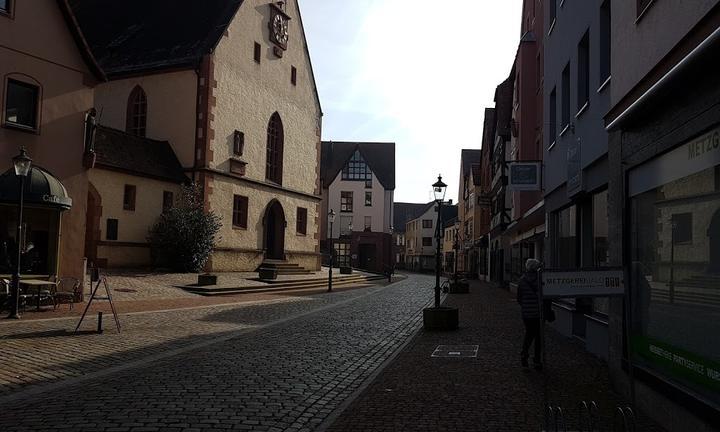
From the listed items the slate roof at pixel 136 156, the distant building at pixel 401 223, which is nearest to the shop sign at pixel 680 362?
the slate roof at pixel 136 156

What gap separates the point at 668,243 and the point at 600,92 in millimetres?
5530

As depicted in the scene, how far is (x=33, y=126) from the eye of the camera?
695 inches

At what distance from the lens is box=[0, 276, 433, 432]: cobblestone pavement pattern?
6.39 meters

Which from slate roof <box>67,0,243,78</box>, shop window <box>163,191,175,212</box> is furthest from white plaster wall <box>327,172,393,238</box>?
shop window <box>163,191,175,212</box>

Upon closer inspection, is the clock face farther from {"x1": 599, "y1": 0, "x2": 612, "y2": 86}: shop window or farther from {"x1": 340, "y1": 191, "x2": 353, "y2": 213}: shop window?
{"x1": 340, "y1": 191, "x2": 353, "y2": 213}: shop window

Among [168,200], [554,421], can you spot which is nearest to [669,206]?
[554,421]

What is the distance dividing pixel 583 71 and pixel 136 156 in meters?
21.6

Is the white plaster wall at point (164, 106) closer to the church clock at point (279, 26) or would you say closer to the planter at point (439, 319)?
the church clock at point (279, 26)

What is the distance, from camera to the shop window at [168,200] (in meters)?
30.2

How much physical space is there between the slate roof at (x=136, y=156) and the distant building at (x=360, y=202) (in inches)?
1508

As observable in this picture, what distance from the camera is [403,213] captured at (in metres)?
118

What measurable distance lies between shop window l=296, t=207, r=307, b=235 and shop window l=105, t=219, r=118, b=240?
49.3 feet

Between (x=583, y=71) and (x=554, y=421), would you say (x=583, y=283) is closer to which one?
(x=554, y=421)

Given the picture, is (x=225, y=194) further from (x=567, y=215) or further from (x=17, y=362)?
(x=17, y=362)
